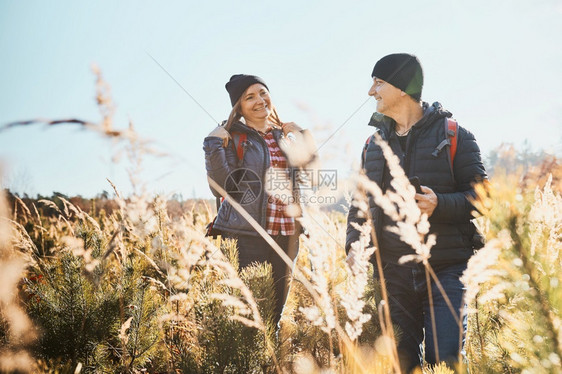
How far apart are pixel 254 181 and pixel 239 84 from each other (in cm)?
88

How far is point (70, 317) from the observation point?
172cm

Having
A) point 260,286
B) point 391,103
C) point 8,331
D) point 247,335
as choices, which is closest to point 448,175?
point 391,103

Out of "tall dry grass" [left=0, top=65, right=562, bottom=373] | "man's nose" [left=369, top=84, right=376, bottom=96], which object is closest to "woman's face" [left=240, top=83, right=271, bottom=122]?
"man's nose" [left=369, top=84, right=376, bottom=96]

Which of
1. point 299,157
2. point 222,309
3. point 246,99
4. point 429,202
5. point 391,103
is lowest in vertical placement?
point 222,309

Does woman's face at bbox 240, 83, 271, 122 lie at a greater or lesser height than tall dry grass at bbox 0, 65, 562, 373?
greater

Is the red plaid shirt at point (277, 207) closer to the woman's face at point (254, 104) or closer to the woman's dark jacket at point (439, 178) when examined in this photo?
the woman's face at point (254, 104)

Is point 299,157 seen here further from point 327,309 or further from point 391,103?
point 327,309

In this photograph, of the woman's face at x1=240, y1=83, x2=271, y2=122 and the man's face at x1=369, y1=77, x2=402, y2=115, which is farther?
the woman's face at x1=240, y1=83, x2=271, y2=122

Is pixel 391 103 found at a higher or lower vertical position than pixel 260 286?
higher

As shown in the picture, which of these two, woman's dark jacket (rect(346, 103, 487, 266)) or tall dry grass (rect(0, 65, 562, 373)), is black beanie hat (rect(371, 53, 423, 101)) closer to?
woman's dark jacket (rect(346, 103, 487, 266))

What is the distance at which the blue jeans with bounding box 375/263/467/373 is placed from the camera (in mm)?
1797

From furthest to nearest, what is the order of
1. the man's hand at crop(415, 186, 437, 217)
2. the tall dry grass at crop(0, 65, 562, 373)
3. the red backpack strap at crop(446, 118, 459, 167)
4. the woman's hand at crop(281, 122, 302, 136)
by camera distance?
the woman's hand at crop(281, 122, 302, 136)
the red backpack strap at crop(446, 118, 459, 167)
the man's hand at crop(415, 186, 437, 217)
the tall dry grass at crop(0, 65, 562, 373)

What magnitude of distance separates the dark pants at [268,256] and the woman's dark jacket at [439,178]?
62cm

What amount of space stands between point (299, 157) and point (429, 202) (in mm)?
1176
